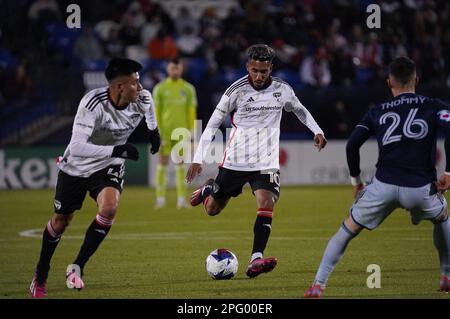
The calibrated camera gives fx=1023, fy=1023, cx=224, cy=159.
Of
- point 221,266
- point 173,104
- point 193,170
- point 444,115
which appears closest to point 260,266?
point 221,266

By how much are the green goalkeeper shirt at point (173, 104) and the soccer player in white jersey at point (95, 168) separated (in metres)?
9.43

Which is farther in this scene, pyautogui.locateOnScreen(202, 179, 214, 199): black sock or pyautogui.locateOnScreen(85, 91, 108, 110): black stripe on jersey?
pyautogui.locateOnScreen(202, 179, 214, 199): black sock

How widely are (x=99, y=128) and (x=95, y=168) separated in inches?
14.4

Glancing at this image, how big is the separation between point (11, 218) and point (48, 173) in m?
6.30

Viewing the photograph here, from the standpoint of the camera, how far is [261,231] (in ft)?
33.0

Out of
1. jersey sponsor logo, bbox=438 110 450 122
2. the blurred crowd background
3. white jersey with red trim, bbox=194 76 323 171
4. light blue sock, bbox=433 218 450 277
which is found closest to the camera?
jersey sponsor logo, bbox=438 110 450 122

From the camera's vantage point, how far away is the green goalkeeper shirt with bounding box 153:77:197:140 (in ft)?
61.9

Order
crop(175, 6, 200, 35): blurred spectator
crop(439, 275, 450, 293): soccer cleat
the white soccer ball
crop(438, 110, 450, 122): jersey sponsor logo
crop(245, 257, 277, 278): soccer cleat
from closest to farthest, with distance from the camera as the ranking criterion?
crop(438, 110, 450, 122): jersey sponsor logo → crop(439, 275, 450, 293): soccer cleat → crop(245, 257, 277, 278): soccer cleat → the white soccer ball → crop(175, 6, 200, 35): blurred spectator

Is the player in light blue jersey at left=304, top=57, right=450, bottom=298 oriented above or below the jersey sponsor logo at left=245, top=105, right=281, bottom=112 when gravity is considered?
below

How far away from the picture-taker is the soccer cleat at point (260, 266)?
956 cm

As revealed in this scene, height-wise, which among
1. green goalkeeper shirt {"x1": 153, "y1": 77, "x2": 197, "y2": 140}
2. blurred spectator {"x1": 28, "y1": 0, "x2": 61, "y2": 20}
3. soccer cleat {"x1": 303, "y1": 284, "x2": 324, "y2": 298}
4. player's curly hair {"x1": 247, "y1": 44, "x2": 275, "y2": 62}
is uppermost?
blurred spectator {"x1": 28, "y1": 0, "x2": 61, "y2": 20}

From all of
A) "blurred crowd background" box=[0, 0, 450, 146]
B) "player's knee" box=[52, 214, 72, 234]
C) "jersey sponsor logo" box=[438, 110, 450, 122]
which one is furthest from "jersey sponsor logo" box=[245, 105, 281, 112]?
"blurred crowd background" box=[0, 0, 450, 146]

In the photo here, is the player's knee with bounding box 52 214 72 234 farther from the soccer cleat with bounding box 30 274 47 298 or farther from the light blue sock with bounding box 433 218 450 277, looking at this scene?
the light blue sock with bounding box 433 218 450 277

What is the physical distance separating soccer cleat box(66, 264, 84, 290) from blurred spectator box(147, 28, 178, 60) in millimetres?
16224
